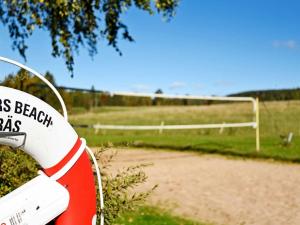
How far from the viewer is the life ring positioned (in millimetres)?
3254

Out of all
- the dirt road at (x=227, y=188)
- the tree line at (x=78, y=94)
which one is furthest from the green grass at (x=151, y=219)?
the tree line at (x=78, y=94)

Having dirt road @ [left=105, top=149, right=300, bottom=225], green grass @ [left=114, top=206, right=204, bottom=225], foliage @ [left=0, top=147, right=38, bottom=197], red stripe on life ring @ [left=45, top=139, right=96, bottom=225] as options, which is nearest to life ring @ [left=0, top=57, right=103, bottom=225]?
red stripe on life ring @ [left=45, top=139, right=96, bottom=225]

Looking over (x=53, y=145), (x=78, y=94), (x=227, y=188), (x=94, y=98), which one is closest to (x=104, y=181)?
(x=53, y=145)

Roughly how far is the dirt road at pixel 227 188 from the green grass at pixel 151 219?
265 millimetres

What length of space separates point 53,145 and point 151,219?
336 cm

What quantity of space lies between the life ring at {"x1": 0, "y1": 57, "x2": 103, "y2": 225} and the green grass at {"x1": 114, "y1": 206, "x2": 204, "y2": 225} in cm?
269

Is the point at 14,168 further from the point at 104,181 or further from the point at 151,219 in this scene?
the point at 151,219

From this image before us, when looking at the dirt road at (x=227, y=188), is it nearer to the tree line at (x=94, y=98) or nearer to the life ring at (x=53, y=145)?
the tree line at (x=94, y=98)

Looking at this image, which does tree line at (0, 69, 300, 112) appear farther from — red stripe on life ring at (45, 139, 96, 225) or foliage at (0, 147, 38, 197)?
red stripe on life ring at (45, 139, 96, 225)

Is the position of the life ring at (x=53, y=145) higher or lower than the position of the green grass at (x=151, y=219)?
higher

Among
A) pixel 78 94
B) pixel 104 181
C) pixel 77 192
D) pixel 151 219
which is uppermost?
pixel 78 94

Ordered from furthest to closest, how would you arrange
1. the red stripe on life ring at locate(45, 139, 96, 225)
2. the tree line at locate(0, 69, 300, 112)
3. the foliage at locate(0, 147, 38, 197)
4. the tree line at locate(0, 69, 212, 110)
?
the tree line at locate(0, 69, 212, 110), the tree line at locate(0, 69, 300, 112), the foliage at locate(0, 147, 38, 197), the red stripe on life ring at locate(45, 139, 96, 225)

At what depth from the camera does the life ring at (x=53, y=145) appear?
3254mm

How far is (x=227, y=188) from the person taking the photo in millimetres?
8750
